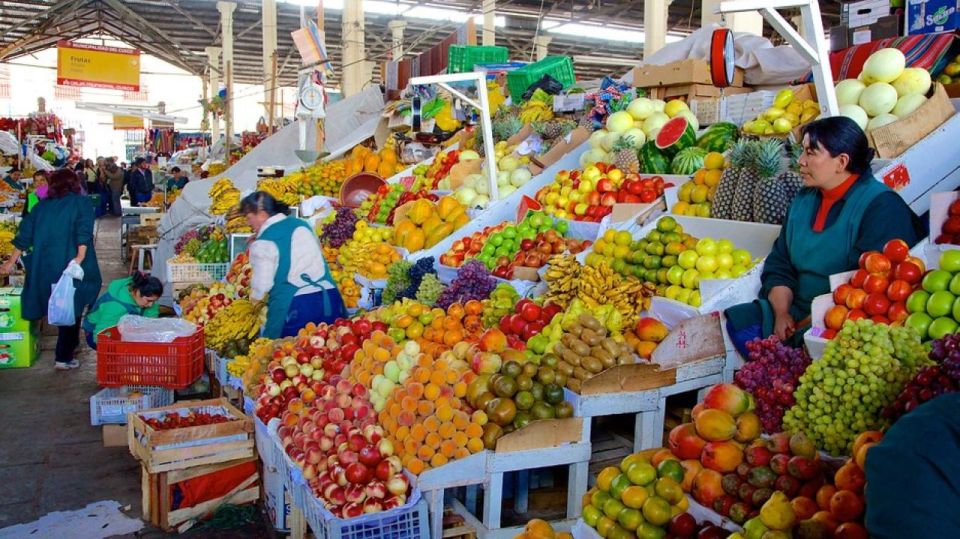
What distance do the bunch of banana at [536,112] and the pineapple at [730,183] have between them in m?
3.21

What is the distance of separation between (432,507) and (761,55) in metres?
4.43

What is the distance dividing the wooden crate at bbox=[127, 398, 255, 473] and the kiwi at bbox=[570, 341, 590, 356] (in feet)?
5.50

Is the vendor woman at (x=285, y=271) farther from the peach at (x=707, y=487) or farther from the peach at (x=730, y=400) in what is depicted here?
the peach at (x=707, y=487)

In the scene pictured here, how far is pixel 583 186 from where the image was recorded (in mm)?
5031

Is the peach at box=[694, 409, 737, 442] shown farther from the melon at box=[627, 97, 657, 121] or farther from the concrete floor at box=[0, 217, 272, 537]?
the melon at box=[627, 97, 657, 121]

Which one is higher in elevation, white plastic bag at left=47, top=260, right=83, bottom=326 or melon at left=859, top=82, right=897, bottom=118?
melon at left=859, top=82, right=897, bottom=118

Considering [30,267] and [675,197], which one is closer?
[675,197]

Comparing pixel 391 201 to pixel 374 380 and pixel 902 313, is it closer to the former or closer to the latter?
pixel 374 380

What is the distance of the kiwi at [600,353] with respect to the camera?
309 cm

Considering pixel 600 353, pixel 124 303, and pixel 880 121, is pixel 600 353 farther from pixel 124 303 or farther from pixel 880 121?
pixel 124 303

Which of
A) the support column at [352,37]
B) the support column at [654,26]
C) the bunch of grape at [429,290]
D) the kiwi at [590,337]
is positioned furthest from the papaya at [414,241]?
the support column at [352,37]

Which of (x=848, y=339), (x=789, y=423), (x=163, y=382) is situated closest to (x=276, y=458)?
(x=163, y=382)

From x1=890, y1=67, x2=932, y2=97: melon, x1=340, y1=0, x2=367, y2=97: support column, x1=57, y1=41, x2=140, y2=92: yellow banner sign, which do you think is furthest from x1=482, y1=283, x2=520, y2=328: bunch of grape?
x1=57, y1=41, x2=140, y2=92: yellow banner sign

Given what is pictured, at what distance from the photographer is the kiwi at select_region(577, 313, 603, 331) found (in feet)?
10.5
